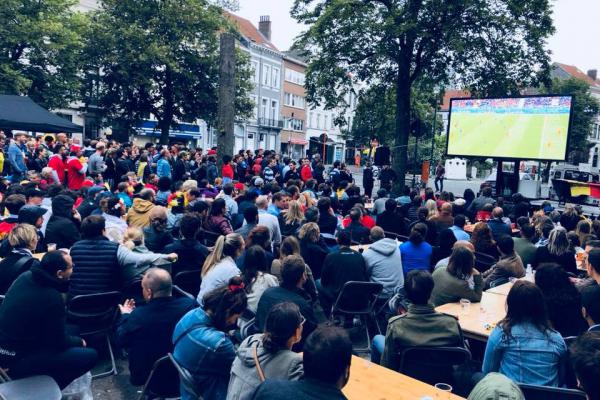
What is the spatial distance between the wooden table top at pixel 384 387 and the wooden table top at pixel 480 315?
1339mm

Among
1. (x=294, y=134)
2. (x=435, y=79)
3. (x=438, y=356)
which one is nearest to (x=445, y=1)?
(x=435, y=79)

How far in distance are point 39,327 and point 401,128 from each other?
1851 cm

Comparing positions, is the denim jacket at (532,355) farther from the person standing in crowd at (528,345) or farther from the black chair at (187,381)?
the black chair at (187,381)

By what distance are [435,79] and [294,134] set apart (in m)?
39.8

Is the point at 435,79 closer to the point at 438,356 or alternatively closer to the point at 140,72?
the point at 140,72

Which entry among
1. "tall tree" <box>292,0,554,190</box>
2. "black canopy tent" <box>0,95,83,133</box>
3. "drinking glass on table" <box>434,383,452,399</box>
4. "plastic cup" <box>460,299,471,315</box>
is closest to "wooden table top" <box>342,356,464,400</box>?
"drinking glass on table" <box>434,383,452,399</box>

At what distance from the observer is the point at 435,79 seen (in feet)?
68.2

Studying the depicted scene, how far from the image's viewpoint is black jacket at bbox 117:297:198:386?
3977 mm

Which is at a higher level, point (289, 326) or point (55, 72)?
point (55, 72)

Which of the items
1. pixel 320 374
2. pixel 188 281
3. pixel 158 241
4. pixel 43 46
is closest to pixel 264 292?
pixel 188 281

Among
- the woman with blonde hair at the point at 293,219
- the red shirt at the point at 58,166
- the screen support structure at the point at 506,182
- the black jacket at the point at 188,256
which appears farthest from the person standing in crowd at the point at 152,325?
the screen support structure at the point at 506,182

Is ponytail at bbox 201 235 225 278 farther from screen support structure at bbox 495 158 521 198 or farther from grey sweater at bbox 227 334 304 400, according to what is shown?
screen support structure at bbox 495 158 521 198

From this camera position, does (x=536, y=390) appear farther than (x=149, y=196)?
No

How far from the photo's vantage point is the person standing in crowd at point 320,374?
8.27 feet
